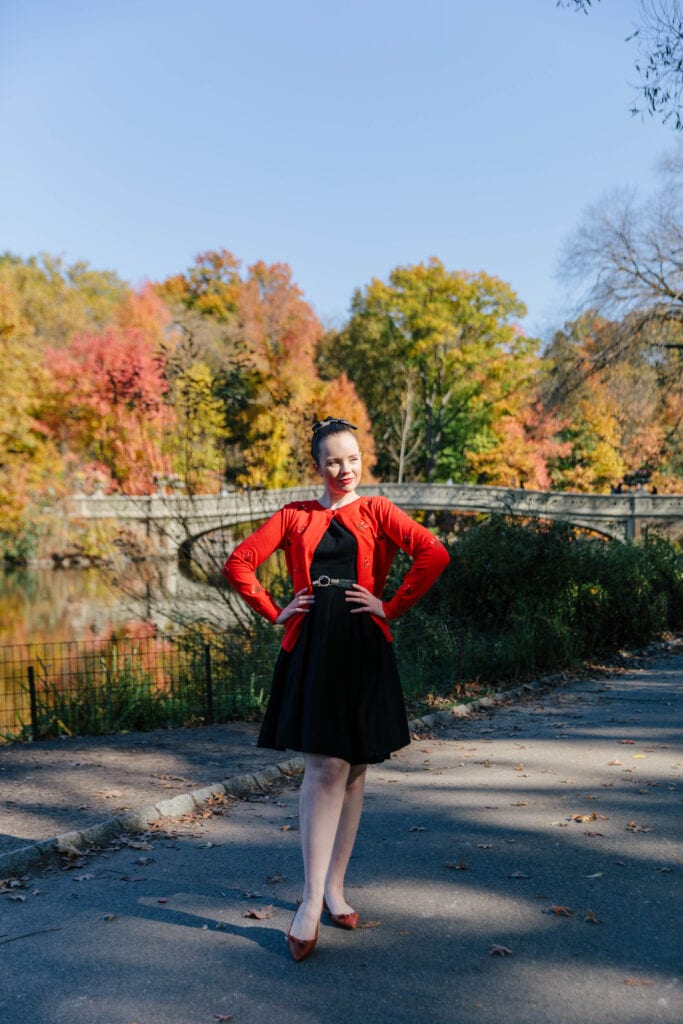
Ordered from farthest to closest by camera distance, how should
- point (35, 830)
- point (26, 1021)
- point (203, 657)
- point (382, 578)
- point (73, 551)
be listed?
point (73, 551) < point (203, 657) < point (35, 830) < point (382, 578) < point (26, 1021)

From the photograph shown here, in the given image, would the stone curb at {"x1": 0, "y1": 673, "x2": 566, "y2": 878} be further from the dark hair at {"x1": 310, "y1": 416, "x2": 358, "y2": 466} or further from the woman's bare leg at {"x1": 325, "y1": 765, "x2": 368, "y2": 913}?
the dark hair at {"x1": 310, "y1": 416, "x2": 358, "y2": 466}

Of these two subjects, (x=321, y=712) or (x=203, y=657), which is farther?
(x=203, y=657)

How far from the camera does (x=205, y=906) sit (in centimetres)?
392

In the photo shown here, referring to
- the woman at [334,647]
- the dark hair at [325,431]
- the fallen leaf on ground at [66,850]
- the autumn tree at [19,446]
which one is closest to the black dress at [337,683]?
the woman at [334,647]

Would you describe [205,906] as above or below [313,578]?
Result: below

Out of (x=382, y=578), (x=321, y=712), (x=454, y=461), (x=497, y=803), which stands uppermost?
(x=454, y=461)

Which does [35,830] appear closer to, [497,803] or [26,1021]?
[26,1021]

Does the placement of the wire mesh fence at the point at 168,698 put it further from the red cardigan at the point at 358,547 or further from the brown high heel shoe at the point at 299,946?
the brown high heel shoe at the point at 299,946

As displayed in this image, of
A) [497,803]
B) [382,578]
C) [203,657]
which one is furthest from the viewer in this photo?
[203,657]

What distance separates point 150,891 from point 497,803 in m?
2.10

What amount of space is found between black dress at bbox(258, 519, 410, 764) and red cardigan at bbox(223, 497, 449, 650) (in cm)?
4

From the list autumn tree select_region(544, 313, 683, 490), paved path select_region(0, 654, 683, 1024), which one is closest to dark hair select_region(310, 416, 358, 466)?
paved path select_region(0, 654, 683, 1024)

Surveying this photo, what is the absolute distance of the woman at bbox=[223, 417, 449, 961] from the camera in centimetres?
342

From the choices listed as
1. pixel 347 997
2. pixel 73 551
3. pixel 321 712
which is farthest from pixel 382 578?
pixel 73 551
